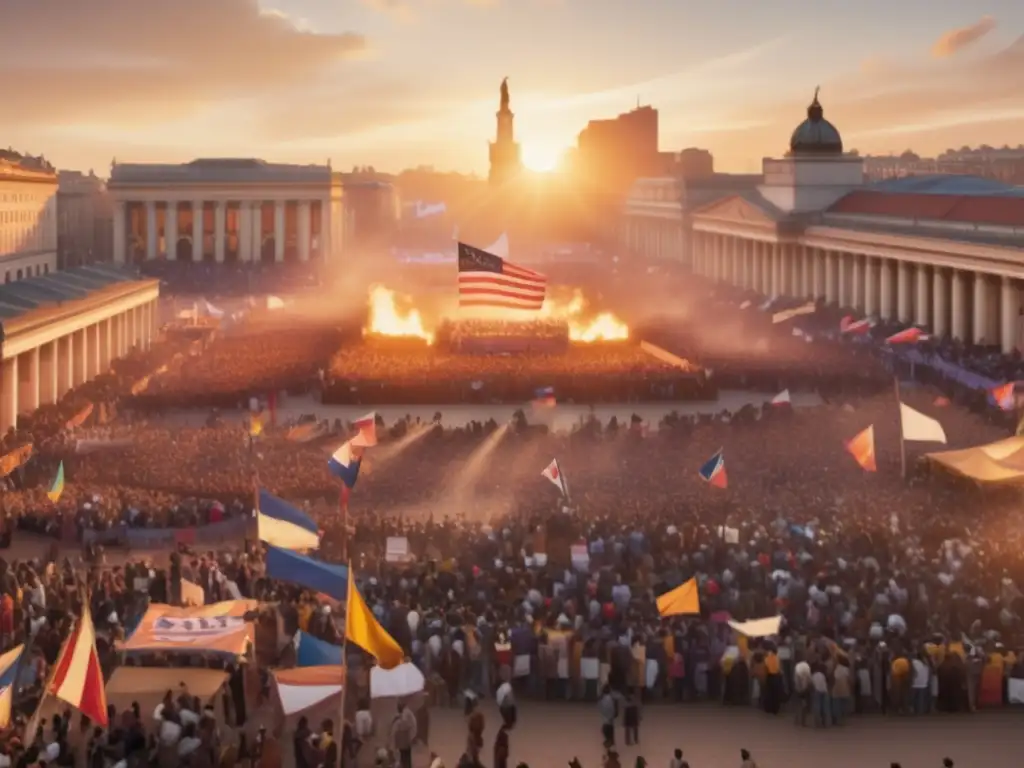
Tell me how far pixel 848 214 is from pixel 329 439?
6051cm

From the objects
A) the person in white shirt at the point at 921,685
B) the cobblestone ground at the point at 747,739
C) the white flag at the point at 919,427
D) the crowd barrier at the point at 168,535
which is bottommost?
the cobblestone ground at the point at 747,739

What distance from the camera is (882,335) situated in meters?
72.3

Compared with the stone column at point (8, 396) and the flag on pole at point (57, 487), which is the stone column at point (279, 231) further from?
the flag on pole at point (57, 487)

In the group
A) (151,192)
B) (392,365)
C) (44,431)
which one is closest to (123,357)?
(392,365)

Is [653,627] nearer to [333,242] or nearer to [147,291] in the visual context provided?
[147,291]

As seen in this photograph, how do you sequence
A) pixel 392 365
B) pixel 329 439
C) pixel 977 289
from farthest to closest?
pixel 977 289
pixel 392 365
pixel 329 439

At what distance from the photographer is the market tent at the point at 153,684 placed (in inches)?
841

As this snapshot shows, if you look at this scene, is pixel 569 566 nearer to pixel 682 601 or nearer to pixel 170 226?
pixel 682 601

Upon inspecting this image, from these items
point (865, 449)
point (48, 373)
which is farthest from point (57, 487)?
point (48, 373)

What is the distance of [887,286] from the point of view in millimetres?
81688

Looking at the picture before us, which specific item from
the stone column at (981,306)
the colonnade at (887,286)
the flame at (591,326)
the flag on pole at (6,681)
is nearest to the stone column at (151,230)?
the colonnade at (887,286)

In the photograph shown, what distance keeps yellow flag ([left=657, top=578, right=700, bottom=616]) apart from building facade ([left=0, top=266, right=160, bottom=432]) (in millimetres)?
32352

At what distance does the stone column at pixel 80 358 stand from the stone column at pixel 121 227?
8225 centimetres

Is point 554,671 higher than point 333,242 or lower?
lower
